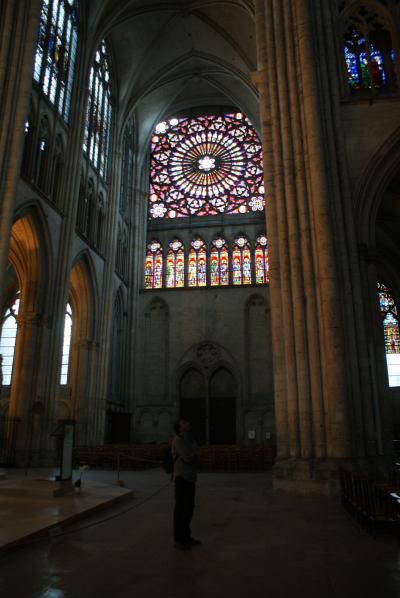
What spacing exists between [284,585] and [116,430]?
2269 centimetres

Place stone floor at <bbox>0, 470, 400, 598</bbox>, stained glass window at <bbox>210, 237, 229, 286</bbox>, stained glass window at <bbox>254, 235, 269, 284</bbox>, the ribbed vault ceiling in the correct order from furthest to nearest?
stained glass window at <bbox>210, 237, 229, 286</bbox> → stained glass window at <bbox>254, 235, 269, 284</bbox> → the ribbed vault ceiling → stone floor at <bbox>0, 470, 400, 598</bbox>

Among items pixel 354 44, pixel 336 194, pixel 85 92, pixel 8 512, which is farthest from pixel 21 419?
pixel 354 44

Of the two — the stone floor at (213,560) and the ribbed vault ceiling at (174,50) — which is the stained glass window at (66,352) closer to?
the ribbed vault ceiling at (174,50)

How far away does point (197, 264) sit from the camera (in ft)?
97.6

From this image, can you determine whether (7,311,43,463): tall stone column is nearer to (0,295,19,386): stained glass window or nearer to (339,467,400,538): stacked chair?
(0,295,19,386): stained glass window

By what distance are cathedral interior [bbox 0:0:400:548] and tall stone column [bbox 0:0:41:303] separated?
71 millimetres

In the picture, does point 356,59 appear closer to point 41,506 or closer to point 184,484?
point 184,484

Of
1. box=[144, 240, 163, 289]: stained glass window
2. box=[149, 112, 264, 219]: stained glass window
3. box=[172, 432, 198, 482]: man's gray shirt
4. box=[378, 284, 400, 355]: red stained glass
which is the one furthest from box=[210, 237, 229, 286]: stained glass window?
box=[172, 432, 198, 482]: man's gray shirt

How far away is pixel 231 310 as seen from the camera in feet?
91.6

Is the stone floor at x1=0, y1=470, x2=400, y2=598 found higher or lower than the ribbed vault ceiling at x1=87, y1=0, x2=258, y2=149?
lower

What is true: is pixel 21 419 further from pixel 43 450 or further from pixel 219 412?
pixel 219 412

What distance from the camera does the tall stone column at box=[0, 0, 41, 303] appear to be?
49.4ft

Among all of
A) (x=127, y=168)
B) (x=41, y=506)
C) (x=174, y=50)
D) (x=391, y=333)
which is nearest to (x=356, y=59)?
(x=41, y=506)

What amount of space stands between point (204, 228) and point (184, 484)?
84.7 feet
